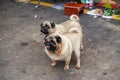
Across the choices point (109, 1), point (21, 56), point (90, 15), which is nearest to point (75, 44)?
point (21, 56)

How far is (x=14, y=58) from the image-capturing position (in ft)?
19.5

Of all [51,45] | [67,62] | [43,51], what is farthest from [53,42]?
[43,51]

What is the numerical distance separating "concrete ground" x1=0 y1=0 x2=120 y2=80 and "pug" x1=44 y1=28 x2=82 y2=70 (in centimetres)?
29

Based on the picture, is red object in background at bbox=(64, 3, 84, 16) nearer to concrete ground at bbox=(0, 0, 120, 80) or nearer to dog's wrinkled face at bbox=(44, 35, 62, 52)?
concrete ground at bbox=(0, 0, 120, 80)

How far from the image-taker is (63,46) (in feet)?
16.3

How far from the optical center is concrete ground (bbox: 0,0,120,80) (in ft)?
17.3

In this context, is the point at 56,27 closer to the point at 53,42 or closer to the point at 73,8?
the point at 53,42

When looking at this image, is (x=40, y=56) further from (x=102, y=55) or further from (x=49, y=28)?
(x=102, y=55)

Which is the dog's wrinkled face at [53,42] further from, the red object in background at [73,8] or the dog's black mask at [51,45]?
the red object in background at [73,8]

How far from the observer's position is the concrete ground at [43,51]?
5270mm

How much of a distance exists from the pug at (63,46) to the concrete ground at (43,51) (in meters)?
0.29

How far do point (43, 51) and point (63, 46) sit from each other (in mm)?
1280

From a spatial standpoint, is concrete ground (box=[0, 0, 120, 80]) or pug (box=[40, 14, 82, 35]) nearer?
concrete ground (box=[0, 0, 120, 80])

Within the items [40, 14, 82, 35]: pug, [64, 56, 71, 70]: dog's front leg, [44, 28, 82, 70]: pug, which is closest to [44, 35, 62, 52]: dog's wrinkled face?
[44, 28, 82, 70]: pug
